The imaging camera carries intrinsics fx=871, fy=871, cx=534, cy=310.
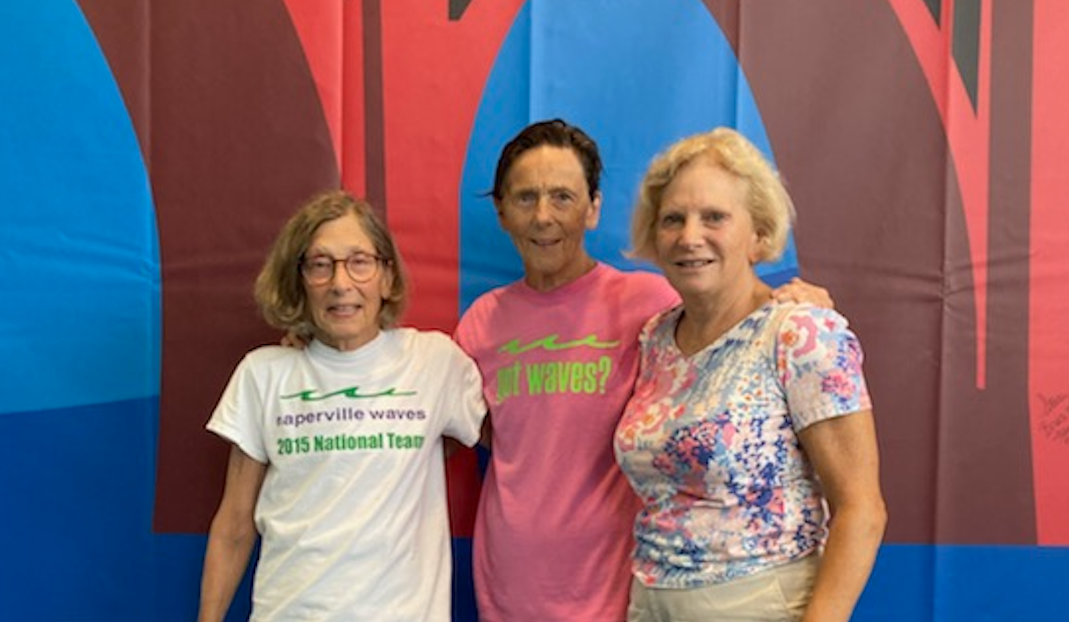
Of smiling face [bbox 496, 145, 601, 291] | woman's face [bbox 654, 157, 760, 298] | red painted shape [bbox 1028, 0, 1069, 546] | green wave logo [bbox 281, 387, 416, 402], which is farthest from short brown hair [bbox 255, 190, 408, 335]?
red painted shape [bbox 1028, 0, 1069, 546]

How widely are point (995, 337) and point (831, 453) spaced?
0.81 metres

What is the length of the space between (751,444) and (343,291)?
0.64m

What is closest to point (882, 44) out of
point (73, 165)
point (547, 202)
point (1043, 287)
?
point (1043, 287)

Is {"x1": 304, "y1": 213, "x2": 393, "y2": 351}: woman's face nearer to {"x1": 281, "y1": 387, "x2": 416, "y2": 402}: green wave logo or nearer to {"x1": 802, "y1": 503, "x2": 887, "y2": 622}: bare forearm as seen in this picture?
{"x1": 281, "y1": 387, "x2": 416, "y2": 402}: green wave logo

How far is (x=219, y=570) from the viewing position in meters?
1.43

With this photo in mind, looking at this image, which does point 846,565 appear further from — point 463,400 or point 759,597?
point 463,400

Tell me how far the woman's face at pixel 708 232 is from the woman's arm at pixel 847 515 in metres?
0.23

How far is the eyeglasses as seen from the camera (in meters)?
1.35

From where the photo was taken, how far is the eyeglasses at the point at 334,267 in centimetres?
135

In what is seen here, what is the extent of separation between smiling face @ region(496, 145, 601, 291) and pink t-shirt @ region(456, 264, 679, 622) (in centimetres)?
8

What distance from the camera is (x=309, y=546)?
1.31 m

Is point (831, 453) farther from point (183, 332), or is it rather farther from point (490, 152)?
point (183, 332)
